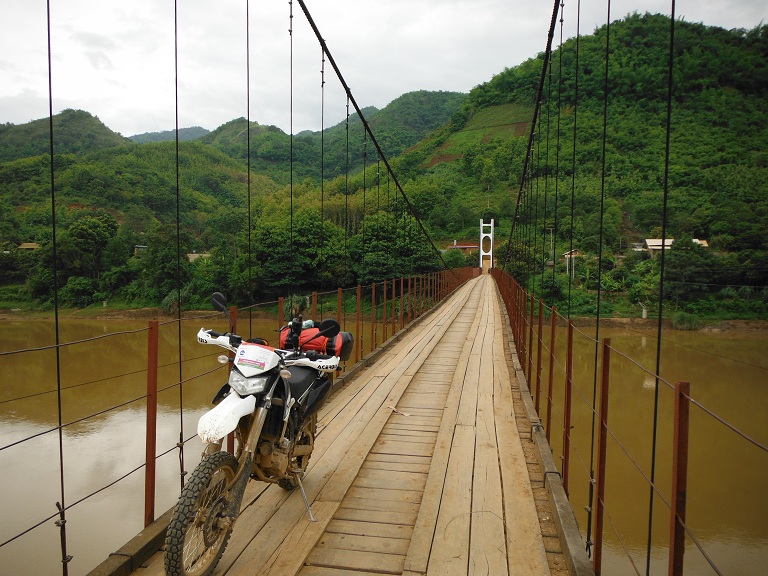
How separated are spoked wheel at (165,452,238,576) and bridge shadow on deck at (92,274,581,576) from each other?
5.0 inches

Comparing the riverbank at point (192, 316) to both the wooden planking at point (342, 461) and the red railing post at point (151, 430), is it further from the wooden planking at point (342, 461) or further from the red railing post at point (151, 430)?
the red railing post at point (151, 430)

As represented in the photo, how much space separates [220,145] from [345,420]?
64.6 m

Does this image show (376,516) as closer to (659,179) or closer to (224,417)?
(224,417)

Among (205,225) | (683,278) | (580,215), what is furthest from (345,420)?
(205,225)

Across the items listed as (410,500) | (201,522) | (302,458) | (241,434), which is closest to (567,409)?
(410,500)

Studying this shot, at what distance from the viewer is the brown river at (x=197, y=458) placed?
6344 mm

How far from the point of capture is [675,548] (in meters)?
1.03

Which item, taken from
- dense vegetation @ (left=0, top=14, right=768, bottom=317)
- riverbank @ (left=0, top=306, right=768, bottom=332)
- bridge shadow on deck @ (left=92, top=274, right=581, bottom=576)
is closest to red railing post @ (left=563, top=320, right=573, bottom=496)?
bridge shadow on deck @ (left=92, top=274, right=581, bottom=576)

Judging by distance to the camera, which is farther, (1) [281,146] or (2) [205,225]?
(1) [281,146]

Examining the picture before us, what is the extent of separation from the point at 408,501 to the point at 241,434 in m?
0.82

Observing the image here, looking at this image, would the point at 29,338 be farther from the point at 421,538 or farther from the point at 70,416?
the point at 421,538

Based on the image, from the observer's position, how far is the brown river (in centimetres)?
634

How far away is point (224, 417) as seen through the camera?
155 centimetres

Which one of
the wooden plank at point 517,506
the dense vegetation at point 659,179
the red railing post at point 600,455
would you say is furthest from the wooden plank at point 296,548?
the dense vegetation at point 659,179
